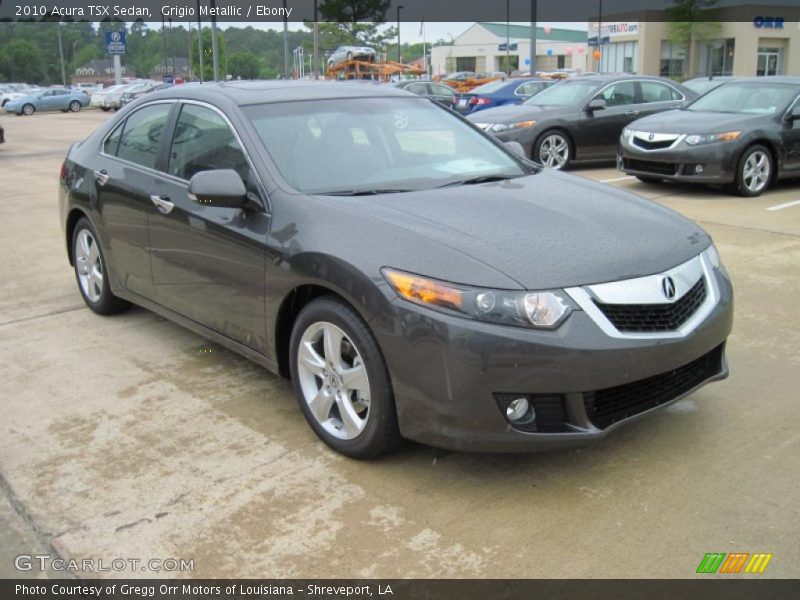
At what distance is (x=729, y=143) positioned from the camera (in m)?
9.77

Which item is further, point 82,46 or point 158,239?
point 82,46

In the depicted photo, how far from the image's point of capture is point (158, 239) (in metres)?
4.63

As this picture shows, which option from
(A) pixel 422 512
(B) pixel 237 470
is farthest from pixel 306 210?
(A) pixel 422 512

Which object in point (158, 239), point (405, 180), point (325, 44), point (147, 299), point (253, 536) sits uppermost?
point (325, 44)

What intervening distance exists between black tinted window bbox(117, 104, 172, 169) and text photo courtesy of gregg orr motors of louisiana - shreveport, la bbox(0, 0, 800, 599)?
0.03 meters

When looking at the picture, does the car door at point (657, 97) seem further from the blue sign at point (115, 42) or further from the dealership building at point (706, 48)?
the blue sign at point (115, 42)

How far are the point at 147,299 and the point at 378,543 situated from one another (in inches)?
102

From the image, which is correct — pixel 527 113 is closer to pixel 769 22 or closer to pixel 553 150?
pixel 553 150

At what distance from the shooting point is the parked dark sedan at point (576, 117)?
12367 mm

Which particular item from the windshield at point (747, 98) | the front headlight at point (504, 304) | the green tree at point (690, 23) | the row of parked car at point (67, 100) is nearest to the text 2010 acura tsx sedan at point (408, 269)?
the front headlight at point (504, 304)

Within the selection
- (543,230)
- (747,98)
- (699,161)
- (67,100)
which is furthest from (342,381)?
(67,100)

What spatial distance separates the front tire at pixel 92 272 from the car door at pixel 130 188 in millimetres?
294

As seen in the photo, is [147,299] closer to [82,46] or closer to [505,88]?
[505,88]

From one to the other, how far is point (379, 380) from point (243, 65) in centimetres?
11269
